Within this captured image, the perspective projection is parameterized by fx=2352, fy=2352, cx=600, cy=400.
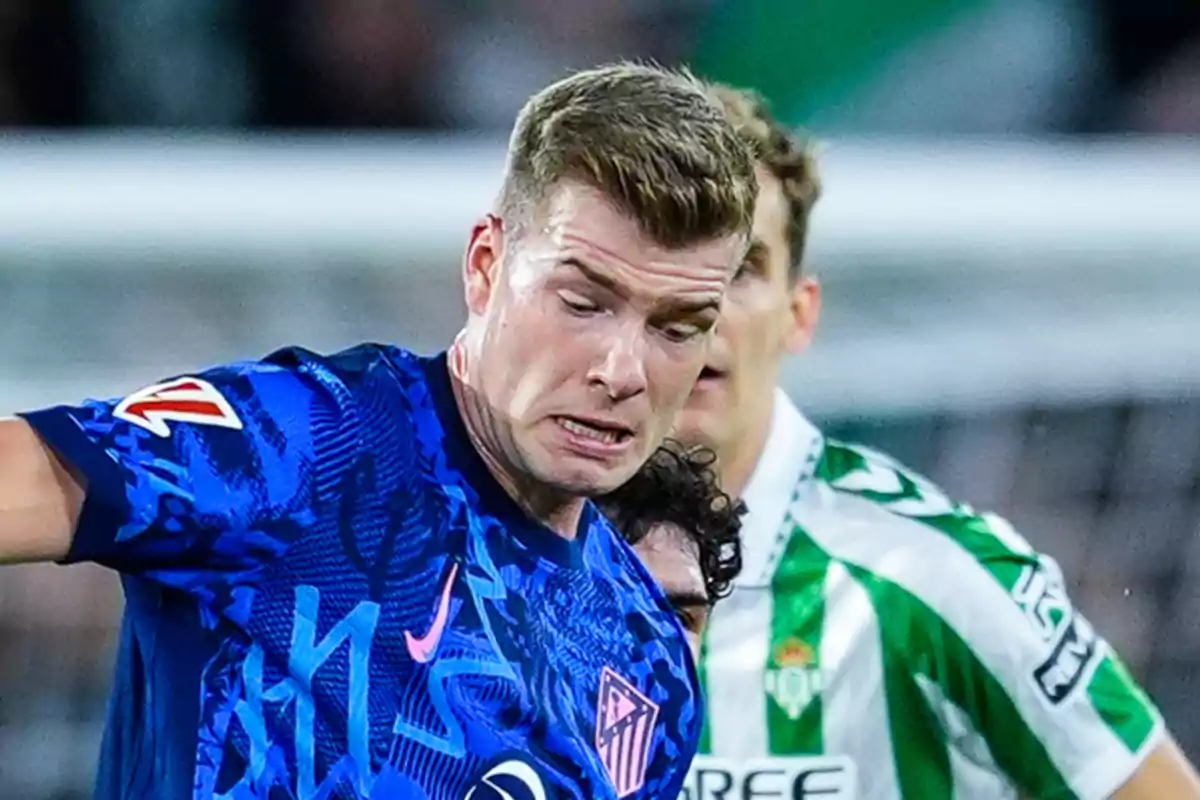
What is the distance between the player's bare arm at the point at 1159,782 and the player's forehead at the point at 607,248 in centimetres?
120

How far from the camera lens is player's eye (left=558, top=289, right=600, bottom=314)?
1801 mm

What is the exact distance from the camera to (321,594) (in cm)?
169

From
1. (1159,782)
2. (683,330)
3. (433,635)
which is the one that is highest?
(683,330)

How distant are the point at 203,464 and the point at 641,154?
0.42 m

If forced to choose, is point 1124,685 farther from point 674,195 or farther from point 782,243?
point 674,195

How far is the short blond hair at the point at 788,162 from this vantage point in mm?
2822

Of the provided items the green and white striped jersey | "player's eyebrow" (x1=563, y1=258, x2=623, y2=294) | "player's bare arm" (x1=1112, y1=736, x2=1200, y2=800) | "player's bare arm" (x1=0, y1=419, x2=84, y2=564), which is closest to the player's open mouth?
"player's eyebrow" (x1=563, y1=258, x2=623, y2=294)

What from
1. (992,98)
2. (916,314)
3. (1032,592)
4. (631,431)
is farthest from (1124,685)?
(992,98)

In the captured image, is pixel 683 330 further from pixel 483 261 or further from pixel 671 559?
pixel 671 559

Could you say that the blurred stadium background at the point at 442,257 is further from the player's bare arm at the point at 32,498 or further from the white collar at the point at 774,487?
the player's bare arm at the point at 32,498

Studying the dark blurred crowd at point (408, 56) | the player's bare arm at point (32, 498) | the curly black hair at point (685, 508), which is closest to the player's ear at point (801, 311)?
the curly black hair at point (685, 508)

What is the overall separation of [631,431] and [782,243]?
3.45ft

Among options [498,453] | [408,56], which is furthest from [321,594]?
[408,56]

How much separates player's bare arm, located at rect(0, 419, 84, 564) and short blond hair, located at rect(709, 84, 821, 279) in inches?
55.5
